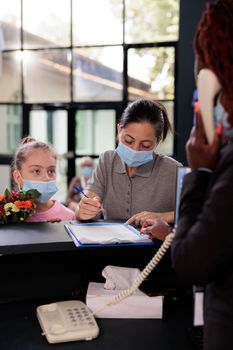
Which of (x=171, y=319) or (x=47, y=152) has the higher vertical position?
(x=47, y=152)

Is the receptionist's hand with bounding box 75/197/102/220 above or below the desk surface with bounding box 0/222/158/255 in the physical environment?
above

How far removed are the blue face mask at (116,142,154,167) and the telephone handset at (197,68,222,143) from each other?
0.94 meters

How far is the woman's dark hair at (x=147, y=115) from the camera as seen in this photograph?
1.82 m

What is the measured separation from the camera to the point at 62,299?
4.57ft

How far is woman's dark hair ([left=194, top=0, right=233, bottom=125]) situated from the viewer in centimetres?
84

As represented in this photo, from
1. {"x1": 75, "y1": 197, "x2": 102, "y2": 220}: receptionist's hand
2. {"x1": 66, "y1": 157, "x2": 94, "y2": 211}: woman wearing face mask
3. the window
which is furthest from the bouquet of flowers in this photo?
the window

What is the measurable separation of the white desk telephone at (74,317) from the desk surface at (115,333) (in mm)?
21

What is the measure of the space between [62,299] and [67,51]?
4.76 m

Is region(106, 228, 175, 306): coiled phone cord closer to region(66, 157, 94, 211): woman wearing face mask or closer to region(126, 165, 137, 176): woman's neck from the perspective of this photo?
region(126, 165, 137, 176): woman's neck

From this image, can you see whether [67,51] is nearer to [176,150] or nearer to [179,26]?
[179,26]

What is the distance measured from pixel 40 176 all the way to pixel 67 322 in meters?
0.84

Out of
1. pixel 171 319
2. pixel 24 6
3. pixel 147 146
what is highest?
pixel 24 6

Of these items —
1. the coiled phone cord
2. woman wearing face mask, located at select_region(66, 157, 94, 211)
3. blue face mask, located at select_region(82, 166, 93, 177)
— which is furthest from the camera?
blue face mask, located at select_region(82, 166, 93, 177)

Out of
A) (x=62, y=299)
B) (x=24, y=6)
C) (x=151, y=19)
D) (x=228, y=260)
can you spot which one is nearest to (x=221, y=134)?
(x=228, y=260)
